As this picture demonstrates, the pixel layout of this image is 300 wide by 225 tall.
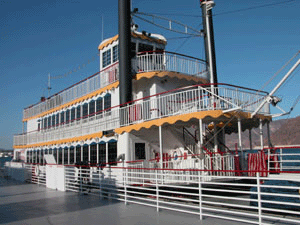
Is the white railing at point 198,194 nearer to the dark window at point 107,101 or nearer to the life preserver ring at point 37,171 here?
the dark window at point 107,101

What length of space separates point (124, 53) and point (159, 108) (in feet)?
14.4

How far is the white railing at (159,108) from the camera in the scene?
1059cm

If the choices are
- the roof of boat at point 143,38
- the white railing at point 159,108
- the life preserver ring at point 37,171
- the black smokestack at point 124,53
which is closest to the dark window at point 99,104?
the white railing at point 159,108

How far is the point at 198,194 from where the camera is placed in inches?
282

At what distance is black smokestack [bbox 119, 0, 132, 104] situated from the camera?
1360 cm

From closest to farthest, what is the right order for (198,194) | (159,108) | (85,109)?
(198,194) < (159,108) < (85,109)

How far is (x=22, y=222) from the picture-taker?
754 centimetres

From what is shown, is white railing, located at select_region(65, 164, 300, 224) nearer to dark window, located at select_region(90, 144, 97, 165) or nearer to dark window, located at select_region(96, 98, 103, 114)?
dark window, located at select_region(90, 144, 97, 165)

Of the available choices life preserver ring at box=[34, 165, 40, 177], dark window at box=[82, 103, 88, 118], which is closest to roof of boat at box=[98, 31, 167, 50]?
dark window at box=[82, 103, 88, 118]

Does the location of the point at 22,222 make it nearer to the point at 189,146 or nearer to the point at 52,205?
the point at 52,205

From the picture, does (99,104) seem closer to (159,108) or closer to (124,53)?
(124,53)

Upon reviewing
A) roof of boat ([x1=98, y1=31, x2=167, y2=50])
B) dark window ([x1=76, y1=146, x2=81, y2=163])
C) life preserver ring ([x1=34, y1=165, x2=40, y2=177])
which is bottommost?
life preserver ring ([x1=34, y1=165, x2=40, y2=177])

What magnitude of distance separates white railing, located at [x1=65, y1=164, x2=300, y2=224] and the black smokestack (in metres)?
3.64

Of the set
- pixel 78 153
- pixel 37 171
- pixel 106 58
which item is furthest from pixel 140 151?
pixel 37 171
